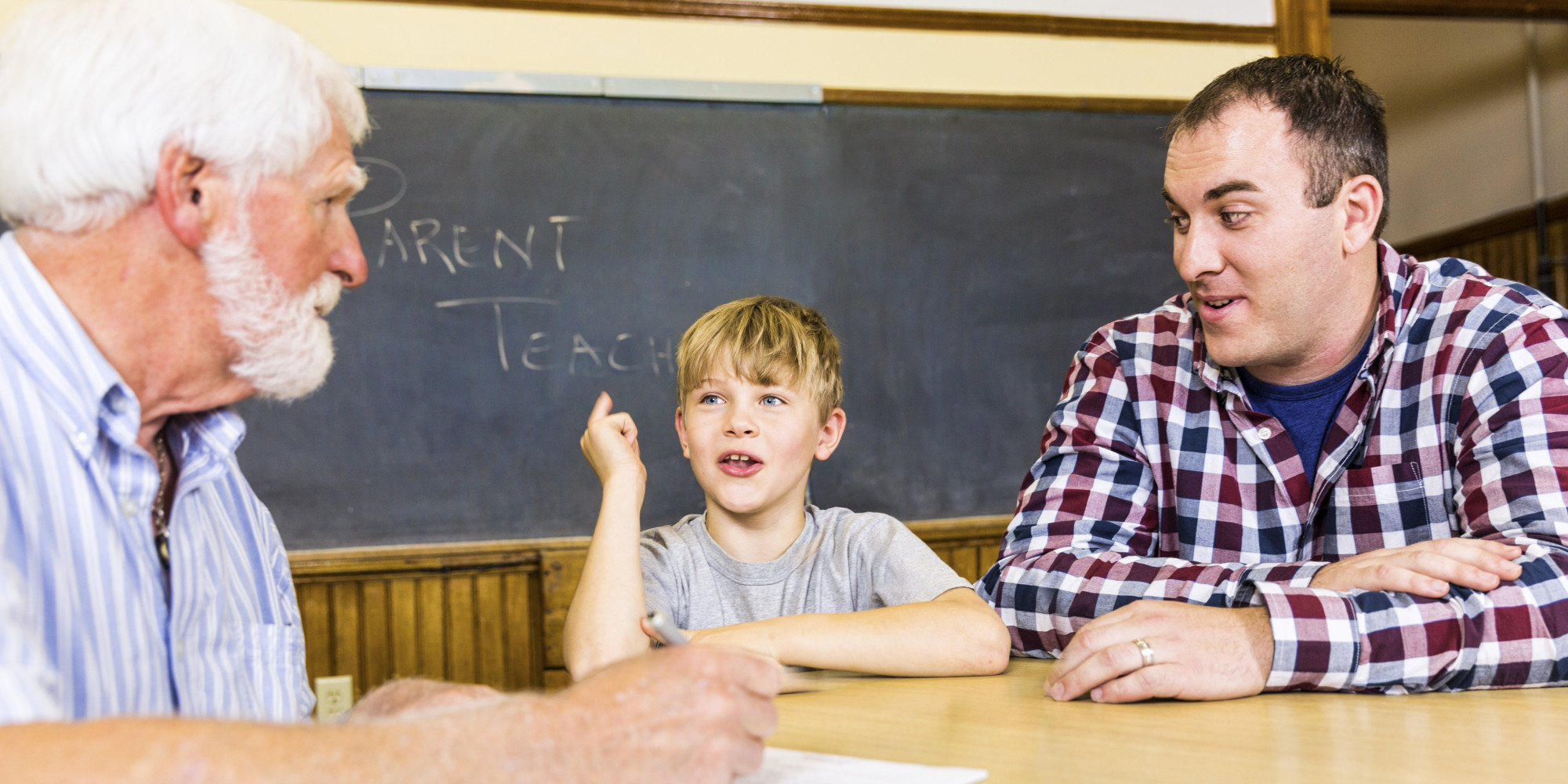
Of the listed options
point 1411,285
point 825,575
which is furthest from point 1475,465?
point 825,575

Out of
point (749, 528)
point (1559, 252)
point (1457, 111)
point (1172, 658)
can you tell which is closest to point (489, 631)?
point (749, 528)

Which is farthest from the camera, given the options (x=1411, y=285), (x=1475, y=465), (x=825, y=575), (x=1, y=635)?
(x=825, y=575)

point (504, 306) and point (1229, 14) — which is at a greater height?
point (1229, 14)

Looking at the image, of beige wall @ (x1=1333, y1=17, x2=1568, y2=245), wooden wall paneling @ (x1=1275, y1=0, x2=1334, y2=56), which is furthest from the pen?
beige wall @ (x1=1333, y1=17, x2=1568, y2=245)

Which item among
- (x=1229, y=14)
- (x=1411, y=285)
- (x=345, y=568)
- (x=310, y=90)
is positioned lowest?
(x=345, y=568)

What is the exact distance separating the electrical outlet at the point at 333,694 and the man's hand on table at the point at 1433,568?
7.18 feet

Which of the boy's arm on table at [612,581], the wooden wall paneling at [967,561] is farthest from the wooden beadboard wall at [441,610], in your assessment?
the boy's arm on table at [612,581]

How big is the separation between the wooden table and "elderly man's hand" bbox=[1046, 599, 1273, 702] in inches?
0.7

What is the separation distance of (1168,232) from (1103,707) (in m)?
2.45

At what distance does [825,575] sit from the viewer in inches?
63.0

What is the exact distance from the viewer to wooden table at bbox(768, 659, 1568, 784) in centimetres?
79

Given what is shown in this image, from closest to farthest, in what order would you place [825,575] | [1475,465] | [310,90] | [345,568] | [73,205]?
[73,205]
[310,90]
[1475,465]
[825,575]
[345,568]

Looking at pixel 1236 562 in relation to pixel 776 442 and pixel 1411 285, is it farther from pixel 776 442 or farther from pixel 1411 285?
pixel 776 442

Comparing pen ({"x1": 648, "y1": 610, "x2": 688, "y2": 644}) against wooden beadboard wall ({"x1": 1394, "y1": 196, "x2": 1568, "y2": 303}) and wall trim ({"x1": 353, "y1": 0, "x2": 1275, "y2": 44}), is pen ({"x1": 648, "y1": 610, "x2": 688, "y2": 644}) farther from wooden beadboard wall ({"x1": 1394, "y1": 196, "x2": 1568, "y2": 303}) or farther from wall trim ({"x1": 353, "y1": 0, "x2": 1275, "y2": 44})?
wooden beadboard wall ({"x1": 1394, "y1": 196, "x2": 1568, "y2": 303})
